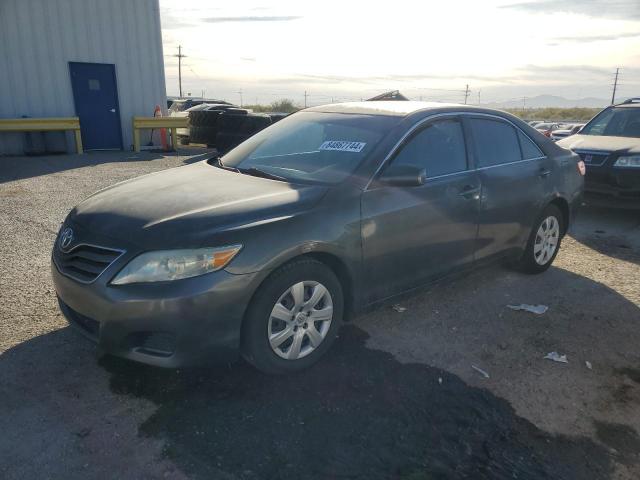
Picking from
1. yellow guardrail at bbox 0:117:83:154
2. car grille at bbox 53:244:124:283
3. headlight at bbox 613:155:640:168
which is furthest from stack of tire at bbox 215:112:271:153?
car grille at bbox 53:244:124:283

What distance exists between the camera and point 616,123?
855 centimetres

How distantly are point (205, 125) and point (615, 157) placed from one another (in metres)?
12.3

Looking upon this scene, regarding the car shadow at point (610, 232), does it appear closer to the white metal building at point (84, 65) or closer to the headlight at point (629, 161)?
the headlight at point (629, 161)

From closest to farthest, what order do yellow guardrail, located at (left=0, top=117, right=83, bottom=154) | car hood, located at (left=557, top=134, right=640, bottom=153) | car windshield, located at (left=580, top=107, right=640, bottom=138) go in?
car hood, located at (left=557, top=134, right=640, bottom=153) < car windshield, located at (left=580, top=107, right=640, bottom=138) < yellow guardrail, located at (left=0, top=117, right=83, bottom=154)

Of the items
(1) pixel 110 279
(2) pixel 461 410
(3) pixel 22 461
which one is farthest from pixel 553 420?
(3) pixel 22 461

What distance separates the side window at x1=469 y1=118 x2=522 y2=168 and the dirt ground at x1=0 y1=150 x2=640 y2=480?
1.23 metres

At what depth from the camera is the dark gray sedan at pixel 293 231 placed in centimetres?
283

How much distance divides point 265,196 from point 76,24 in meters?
12.9

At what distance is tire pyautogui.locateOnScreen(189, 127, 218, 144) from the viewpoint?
54.0 ft

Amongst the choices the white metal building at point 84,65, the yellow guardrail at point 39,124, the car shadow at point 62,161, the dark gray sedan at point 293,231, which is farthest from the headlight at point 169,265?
the white metal building at point 84,65

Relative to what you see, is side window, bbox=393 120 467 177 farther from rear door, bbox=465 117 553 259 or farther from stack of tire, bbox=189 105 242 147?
stack of tire, bbox=189 105 242 147

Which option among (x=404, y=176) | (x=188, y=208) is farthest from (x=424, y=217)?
(x=188, y=208)

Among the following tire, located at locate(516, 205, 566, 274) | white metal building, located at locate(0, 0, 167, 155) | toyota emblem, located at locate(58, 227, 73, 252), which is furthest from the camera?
white metal building, located at locate(0, 0, 167, 155)

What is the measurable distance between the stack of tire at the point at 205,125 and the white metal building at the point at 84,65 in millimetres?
1298
